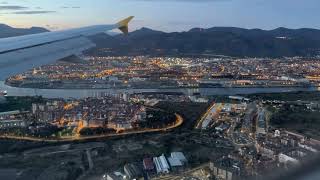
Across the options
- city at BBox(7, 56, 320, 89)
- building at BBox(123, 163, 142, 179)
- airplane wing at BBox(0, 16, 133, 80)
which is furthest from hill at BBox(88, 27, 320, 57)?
airplane wing at BBox(0, 16, 133, 80)

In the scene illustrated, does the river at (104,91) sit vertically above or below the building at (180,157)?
below

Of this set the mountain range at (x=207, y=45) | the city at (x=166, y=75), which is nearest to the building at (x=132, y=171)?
the city at (x=166, y=75)

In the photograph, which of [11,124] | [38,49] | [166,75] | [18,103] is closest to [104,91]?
[18,103]

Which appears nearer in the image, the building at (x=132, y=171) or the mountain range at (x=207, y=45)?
the building at (x=132, y=171)

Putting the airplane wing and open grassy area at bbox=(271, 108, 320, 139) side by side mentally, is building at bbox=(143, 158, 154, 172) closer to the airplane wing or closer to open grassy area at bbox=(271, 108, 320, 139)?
the airplane wing

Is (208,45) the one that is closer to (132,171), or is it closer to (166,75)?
(166,75)

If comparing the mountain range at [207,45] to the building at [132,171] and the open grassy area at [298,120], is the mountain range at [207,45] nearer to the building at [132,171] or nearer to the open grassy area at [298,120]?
the open grassy area at [298,120]
